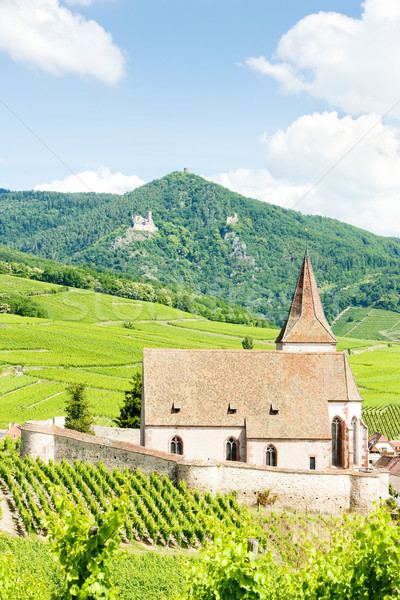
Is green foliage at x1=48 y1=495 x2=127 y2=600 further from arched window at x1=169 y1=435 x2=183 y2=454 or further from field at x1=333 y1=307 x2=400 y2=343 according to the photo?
field at x1=333 y1=307 x2=400 y2=343

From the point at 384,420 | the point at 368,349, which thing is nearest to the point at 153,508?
the point at 384,420

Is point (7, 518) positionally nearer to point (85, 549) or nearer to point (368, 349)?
point (85, 549)

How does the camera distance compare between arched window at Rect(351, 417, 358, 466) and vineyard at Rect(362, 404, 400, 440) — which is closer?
arched window at Rect(351, 417, 358, 466)

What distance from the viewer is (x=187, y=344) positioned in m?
103

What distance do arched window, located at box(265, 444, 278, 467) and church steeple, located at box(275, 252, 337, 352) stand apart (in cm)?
840

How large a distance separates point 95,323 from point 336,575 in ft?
359

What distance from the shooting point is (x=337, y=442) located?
4041cm

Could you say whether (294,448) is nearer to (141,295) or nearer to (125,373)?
(125,373)

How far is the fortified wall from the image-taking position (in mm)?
34594

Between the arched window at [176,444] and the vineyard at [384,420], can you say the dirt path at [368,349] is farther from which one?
the arched window at [176,444]

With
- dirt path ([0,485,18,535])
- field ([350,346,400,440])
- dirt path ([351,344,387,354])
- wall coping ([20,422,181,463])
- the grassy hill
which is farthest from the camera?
dirt path ([351,344,387,354])

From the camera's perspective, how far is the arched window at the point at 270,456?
38847 millimetres

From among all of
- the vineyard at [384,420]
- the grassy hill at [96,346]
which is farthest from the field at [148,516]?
the vineyard at [384,420]

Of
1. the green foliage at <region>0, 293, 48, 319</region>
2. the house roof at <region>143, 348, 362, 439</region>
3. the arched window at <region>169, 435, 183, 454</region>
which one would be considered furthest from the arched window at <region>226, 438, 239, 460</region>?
the green foliage at <region>0, 293, 48, 319</region>
